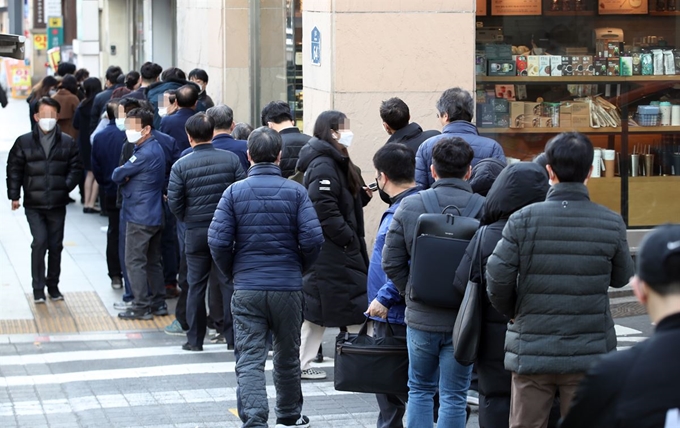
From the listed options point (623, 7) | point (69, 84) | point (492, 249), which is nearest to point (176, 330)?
point (492, 249)

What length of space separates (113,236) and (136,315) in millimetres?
1399

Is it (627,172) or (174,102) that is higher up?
(174,102)

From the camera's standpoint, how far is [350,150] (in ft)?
34.8

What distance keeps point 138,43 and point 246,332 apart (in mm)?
18800

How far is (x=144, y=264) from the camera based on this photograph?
33.9ft

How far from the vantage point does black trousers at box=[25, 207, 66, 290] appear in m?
11.0

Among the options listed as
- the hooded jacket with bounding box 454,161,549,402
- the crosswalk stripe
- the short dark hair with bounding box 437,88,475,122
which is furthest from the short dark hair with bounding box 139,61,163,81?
the hooded jacket with bounding box 454,161,549,402

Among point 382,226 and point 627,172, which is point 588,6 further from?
point 382,226

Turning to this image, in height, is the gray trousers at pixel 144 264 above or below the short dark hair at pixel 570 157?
below

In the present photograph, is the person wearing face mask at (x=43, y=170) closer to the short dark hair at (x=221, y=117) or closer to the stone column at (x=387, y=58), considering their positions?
the short dark hair at (x=221, y=117)

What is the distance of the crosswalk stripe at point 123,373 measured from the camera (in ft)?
27.5

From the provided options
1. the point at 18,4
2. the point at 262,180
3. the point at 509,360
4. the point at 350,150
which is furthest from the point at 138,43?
the point at 18,4

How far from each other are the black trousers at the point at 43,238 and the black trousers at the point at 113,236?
55 cm

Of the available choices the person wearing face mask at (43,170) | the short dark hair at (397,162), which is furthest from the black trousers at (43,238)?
the short dark hair at (397,162)
